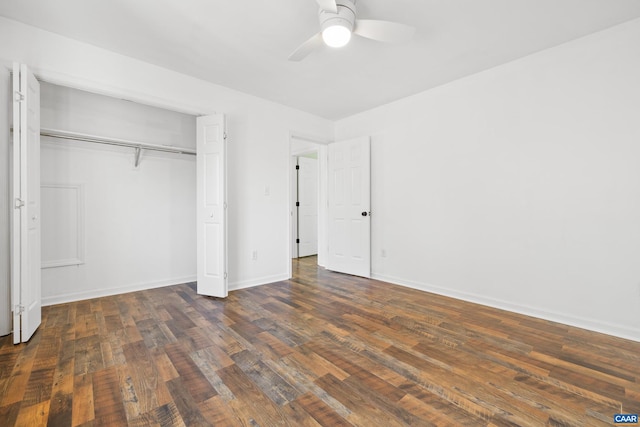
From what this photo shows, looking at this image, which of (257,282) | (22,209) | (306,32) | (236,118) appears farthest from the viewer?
(257,282)

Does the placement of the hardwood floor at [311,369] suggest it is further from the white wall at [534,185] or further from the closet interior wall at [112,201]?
the closet interior wall at [112,201]

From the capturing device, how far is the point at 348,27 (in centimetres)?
196

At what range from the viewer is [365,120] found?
14.3ft

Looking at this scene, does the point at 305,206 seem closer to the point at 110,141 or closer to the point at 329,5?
the point at 110,141

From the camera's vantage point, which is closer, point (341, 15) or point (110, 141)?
point (341, 15)

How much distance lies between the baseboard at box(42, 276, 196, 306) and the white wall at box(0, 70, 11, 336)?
2.58 feet

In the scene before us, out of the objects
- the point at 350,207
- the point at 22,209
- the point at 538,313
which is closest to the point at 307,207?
the point at 350,207

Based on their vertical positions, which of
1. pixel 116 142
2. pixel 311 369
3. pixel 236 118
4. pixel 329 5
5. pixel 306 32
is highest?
pixel 306 32

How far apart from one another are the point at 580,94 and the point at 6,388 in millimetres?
4736

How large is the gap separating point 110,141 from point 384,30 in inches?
124

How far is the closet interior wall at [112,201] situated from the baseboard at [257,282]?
80 cm

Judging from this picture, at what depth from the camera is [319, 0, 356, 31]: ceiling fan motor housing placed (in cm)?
192

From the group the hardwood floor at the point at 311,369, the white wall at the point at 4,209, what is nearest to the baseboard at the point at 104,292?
the hardwood floor at the point at 311,369

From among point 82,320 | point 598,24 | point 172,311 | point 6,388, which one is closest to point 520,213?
point 598,24
